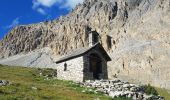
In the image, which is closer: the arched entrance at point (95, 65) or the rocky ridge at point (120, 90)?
the rocky ridge at point (120, 90)

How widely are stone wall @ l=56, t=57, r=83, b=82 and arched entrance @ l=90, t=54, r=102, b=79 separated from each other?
7.13ft

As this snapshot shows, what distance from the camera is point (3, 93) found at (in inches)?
1155

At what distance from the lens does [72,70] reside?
53.0m

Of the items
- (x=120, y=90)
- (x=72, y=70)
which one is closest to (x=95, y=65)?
(x=72, y=70)

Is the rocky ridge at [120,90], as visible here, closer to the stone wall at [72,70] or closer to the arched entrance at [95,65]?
the stone wall at [72,70]

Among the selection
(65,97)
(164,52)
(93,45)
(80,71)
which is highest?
(164,52)

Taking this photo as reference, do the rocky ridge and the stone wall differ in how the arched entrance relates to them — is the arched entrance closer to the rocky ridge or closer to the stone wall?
the stone wall

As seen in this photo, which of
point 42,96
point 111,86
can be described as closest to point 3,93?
point 42,96

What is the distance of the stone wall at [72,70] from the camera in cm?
5153

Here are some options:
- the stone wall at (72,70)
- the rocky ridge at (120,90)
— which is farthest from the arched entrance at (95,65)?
the rocky ridge at (120,90)

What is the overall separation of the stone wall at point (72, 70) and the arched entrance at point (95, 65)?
2173 mm

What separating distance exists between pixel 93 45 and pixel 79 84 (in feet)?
30.4

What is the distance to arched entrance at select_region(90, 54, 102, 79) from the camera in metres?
53.2

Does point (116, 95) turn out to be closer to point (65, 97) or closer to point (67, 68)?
point (65, 97)
